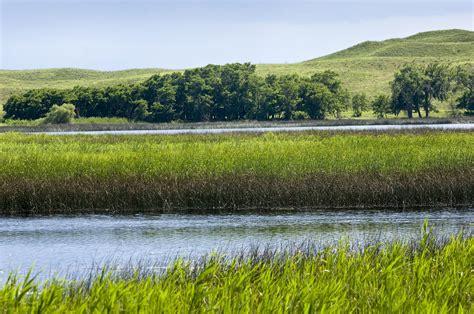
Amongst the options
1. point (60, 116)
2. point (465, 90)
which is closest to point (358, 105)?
point (465, 90)

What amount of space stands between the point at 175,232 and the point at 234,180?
211 inches

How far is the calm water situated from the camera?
2150 cm

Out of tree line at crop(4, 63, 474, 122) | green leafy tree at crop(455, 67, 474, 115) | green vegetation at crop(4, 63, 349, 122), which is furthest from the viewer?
green leafy tree at crop(455, 67, 474, 115)

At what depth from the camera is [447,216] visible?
2714 cm

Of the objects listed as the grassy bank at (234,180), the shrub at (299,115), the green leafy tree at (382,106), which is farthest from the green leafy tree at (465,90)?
the grassy bank at (234,180)

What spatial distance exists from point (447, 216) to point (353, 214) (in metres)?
2.99

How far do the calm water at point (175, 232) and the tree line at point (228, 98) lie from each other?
80.2m

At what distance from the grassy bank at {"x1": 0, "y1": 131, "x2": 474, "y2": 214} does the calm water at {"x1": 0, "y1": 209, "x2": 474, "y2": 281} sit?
1.20 m

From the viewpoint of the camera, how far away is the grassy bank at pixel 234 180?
96.7 ft

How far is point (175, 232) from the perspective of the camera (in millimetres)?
25203

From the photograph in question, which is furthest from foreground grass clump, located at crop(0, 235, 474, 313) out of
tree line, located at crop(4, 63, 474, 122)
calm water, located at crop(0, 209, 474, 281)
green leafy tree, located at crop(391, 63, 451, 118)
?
green leafy tree, located at crop(391, 63, 451, 118)

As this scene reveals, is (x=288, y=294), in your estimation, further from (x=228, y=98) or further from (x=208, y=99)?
(x=228, y=98)

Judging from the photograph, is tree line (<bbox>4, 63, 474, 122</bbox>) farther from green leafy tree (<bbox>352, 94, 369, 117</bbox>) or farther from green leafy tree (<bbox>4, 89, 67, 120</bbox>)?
green leafy tree (<bbox>352, 94, 369, 117</bbox>)

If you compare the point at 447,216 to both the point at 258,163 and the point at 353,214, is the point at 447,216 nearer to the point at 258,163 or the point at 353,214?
the point at 353,214
